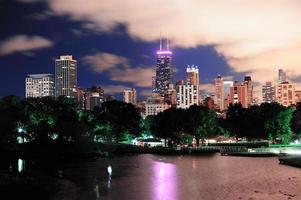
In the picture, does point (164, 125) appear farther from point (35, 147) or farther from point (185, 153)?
point (35, 147)

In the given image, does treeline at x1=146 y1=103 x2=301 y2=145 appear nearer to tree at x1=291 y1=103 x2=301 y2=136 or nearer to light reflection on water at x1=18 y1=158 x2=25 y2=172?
tree at x1=291 y1=103 x2=301 y2=136

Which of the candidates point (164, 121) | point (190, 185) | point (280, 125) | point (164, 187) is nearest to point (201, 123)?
point (164, 121)

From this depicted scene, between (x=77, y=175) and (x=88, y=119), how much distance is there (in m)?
87.3

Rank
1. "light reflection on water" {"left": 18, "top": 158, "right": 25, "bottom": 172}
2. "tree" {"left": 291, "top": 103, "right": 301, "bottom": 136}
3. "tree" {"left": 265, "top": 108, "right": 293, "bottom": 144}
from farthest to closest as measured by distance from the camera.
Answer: "tree" {"left": 291, "top": 103, "right": 301, "bottom": 136}
"tree" {"left": 265, "top": 108, "right": 293, "bottom": 144}
"light reflection on water" {"left": 18, "top": 158, "right": 25, "bottom": 172}

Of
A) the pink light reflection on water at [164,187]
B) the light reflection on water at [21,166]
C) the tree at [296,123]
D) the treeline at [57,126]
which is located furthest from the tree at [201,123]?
the pink light reflection on water at [164,187]

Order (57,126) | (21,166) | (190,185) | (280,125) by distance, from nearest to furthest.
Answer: (190,185)
(21,166)
(57,126)
(280,125)

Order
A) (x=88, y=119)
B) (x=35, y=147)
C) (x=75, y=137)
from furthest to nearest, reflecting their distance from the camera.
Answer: (x=88, y=119) < (x=75, y=137) < (x=35, y=147)

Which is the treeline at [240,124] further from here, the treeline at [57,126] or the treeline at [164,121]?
the treeline at [57,126]

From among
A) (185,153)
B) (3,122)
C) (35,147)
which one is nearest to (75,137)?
(35,147)

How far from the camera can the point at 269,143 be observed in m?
143

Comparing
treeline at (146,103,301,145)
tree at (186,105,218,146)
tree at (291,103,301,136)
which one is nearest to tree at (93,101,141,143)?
treeline at (146,103,301,145)

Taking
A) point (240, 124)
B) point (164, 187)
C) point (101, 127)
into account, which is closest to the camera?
point (164, 187)

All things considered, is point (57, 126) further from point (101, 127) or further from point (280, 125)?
point (280, 125)

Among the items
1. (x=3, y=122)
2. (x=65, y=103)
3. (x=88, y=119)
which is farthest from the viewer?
(x=88, y=119)
